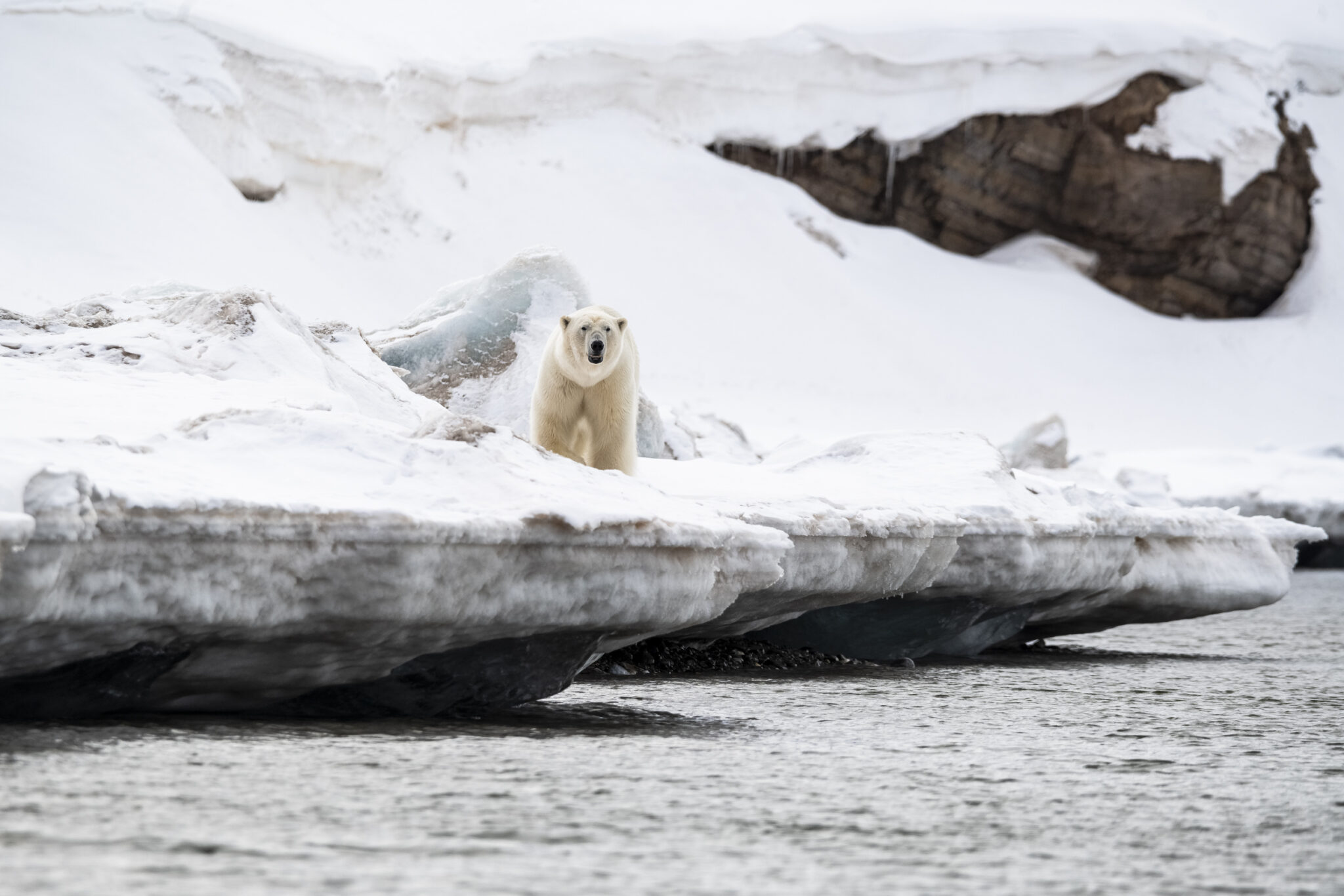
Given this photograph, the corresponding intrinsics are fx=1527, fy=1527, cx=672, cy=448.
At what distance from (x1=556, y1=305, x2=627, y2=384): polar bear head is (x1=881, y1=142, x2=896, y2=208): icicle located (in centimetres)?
2233

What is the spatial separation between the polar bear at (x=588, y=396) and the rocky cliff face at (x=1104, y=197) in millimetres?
21549

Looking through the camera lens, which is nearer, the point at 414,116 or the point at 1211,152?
the point at 414,116

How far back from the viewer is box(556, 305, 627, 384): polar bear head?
568 cm

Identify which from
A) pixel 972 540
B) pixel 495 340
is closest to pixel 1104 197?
pixel 495 340

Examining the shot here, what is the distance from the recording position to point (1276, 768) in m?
3.52

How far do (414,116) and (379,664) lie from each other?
65.6ft

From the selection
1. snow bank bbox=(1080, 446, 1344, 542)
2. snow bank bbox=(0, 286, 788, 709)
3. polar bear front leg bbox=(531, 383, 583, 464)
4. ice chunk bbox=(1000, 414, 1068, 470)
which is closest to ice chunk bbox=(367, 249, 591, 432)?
polar bear front leg bbox=(531, 383, 583, 464)

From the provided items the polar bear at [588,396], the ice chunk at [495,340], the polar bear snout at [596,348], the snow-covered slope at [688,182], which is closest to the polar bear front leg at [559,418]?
the polar bear at [588,396]

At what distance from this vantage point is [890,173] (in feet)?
92.0

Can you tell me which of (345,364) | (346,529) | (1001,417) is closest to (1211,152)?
(1001,417)

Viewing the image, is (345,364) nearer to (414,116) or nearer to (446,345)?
(446,345)

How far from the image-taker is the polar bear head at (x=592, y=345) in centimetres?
568

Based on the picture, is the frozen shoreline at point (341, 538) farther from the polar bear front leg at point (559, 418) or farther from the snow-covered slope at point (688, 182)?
the snow-covered slope at point (688, 182)

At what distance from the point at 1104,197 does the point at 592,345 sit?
24.9m
